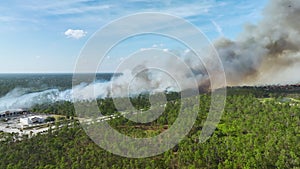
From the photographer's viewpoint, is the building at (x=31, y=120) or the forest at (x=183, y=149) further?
the building at (x=31, y=120)

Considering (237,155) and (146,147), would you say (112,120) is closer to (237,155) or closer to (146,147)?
(146,147)

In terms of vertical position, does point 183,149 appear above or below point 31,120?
below

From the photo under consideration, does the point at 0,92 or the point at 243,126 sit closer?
the point at 243,126

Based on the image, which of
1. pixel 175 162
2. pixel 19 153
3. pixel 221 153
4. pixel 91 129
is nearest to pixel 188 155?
pixel 175 162

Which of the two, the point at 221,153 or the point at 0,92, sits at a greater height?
the point at 0,92

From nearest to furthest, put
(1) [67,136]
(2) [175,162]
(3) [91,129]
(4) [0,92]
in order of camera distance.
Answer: (2) [175,162] < (3) [91,129] < (1) [67,136] < (4) [0,92]

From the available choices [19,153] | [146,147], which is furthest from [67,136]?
[146,147]

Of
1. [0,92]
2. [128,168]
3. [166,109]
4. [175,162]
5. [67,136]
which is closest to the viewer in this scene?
[128,168]

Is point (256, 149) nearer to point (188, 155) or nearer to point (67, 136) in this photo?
point (188, 155)

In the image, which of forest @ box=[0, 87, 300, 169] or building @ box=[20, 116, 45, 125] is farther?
building @ box=[20, 116, 45, 125]

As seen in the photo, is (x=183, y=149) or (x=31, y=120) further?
(x=31, y=120)
